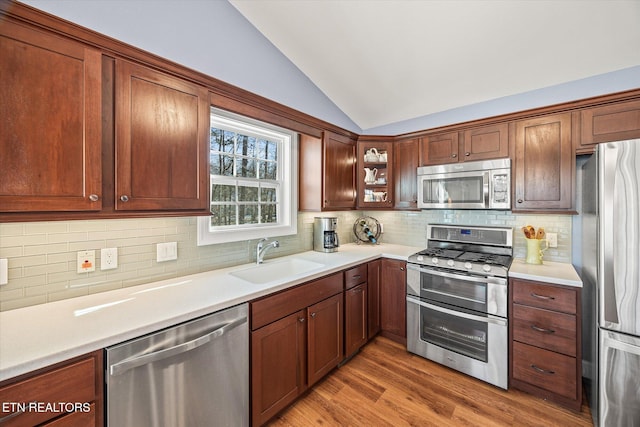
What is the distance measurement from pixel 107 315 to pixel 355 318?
1.92 meters

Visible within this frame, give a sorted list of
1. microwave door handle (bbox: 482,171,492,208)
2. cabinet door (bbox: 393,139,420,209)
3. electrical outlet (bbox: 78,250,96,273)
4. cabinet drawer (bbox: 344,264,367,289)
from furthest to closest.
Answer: cabinet door (bbox: 393,139,420,209), microwave door handle (bbox: 482,171,492,208), cabinet drawer (bbox: 344,264,367,289), electrical outlet (bbox: 78,250,96,273)

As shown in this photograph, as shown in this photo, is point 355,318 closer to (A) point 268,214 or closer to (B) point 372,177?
(A) point 268,214

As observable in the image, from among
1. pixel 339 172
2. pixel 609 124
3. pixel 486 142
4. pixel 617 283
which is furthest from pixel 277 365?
pixel 609 124

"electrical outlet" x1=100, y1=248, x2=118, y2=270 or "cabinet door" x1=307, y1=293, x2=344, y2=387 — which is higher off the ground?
"electrical outlet" x1=100, y1=248, x2=118, y2=270

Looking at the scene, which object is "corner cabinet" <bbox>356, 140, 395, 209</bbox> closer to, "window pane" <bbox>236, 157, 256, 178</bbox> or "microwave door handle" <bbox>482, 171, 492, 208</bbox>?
"microwave door handle" <bbox>482, 171, 492, 208</bbox>

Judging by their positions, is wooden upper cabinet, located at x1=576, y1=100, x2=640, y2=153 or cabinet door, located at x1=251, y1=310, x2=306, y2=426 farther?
wooden upper cabinet, located at x1=576, y1=100, x2=640, y2=153

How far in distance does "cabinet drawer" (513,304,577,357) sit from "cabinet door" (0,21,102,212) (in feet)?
9.50

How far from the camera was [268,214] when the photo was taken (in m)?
2.63

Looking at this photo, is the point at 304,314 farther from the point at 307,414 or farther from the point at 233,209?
the point at 233,209

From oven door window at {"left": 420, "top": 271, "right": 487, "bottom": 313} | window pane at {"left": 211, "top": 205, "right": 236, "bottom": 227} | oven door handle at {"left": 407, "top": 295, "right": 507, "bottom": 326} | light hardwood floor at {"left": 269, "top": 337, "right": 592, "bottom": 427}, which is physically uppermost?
window pane at {"left": 211, "top": 205, "right": 236, "bottom": 227}

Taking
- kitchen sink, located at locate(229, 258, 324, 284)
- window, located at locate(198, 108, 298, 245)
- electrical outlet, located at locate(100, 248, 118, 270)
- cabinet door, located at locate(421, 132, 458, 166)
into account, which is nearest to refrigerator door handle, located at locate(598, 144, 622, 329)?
cabinet door, located at locate(421, 132, 458, 166)

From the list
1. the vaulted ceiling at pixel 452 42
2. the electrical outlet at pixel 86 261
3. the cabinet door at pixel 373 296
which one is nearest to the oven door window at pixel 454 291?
the cabinet door at pixel 373 296

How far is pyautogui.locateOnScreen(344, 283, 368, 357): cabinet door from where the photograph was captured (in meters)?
2.37

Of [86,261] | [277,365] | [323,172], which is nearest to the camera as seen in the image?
[86,261]
